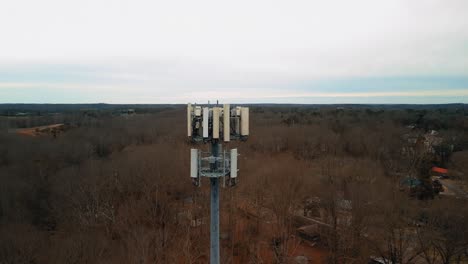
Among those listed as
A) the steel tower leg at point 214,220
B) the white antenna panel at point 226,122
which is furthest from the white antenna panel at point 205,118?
the steel tower leg at point 214,220

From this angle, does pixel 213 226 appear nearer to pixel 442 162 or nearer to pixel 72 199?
pixel 72 199

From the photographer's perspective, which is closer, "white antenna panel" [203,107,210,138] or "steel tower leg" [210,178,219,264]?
"white antenna panel" [203,107,210,138]

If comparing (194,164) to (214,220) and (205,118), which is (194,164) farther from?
(214,220)

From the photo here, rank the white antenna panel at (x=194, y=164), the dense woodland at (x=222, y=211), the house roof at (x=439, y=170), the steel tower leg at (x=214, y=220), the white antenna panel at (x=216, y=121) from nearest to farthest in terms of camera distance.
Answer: the white antenna panel at (x=216, y=121) → the steel tower leg at (x=214, y=220) → the white antenna panel at (x=194, y=164) → the dense woodland at (x=222, y=211) → the house roof at (x=439, y=170)

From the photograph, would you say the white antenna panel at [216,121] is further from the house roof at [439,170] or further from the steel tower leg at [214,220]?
the house roof at [439,170]

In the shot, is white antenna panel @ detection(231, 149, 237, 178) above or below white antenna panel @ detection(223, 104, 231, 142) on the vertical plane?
below

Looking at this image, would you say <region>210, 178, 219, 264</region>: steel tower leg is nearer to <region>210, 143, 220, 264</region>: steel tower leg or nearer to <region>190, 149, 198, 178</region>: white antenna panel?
<region>210, 143, 220, 264</region>: steel tower leg

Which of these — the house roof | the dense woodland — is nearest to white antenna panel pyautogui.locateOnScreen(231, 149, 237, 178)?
the dense woodland

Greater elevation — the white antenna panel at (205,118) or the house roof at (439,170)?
the white antenna panel at (205,118)

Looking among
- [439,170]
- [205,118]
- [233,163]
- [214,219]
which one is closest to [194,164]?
[233,163]
